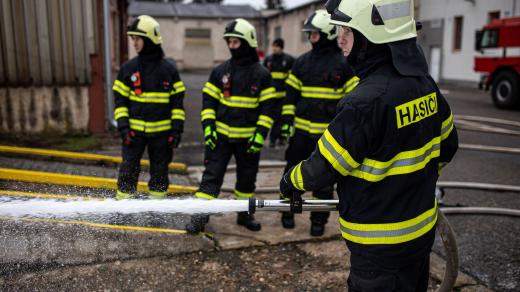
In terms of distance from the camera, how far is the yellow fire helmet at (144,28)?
4340 millimetres

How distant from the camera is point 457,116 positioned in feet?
39.8

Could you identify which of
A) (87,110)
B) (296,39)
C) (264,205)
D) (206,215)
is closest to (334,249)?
(206,215)

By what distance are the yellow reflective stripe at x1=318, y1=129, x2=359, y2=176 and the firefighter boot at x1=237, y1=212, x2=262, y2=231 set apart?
8.14 ft

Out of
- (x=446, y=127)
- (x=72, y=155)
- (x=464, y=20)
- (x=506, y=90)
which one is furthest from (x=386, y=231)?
(x=464, y=20)

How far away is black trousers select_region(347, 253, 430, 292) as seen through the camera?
2.17 metres

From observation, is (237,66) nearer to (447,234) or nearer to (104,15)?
(447,234)

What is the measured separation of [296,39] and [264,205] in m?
32.4

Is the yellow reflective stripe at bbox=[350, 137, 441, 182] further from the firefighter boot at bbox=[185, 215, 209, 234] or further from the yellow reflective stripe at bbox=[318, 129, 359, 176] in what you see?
the firefighter boot at bbox=[185, 215, 209, 234]

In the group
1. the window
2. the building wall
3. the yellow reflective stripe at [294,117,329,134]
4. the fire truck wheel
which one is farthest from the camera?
the window

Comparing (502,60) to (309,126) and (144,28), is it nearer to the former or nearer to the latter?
(309,126)

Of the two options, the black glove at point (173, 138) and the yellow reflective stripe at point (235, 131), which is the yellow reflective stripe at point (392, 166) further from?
the black glove at point (173, 138)

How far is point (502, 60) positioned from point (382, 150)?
14.2 meters

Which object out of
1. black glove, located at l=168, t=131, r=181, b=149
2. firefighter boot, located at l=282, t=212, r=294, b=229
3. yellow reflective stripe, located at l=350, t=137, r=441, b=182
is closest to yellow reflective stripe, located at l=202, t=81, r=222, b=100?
black glove, located at l=168, t=131, r=181, b=149

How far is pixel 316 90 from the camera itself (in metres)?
4.46
